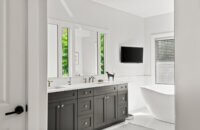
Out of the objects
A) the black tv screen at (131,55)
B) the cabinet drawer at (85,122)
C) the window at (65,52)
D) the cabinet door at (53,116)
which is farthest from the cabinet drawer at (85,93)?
the black tv screen at (131,55)

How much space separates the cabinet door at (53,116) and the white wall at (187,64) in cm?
215

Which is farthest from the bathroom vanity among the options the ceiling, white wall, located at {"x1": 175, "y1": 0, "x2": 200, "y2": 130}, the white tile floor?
white wall, located at {"x1": 175, "y1": 0, "x2": 200, "y2": 130}

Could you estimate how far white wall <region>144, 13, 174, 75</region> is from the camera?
196 inches

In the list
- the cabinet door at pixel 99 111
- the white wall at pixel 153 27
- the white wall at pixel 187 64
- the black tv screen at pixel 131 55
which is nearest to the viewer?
the white wall at pixel 187 64

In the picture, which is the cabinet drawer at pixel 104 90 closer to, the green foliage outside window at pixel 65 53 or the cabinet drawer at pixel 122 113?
the cabinet drawer at pixel 122 113

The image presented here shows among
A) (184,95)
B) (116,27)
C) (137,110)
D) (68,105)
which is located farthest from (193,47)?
(137,110)

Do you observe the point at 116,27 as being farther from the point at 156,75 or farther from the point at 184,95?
the point at 184,95

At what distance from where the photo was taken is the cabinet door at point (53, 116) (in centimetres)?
254

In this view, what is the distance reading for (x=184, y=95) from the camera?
72 centimetres

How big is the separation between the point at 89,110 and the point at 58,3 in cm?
219

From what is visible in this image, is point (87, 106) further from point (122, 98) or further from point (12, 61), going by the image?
point (12, 61)

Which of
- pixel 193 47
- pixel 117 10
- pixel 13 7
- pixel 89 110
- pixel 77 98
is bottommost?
pixel 89 110

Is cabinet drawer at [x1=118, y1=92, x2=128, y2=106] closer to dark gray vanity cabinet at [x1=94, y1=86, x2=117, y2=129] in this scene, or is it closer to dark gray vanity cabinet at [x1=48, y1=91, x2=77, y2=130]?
dark gray vanity cabinet at [x1=94, y1=86, x2=117, y2=129]

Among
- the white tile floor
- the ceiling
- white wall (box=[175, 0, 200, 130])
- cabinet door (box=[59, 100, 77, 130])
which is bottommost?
the white tile floor
